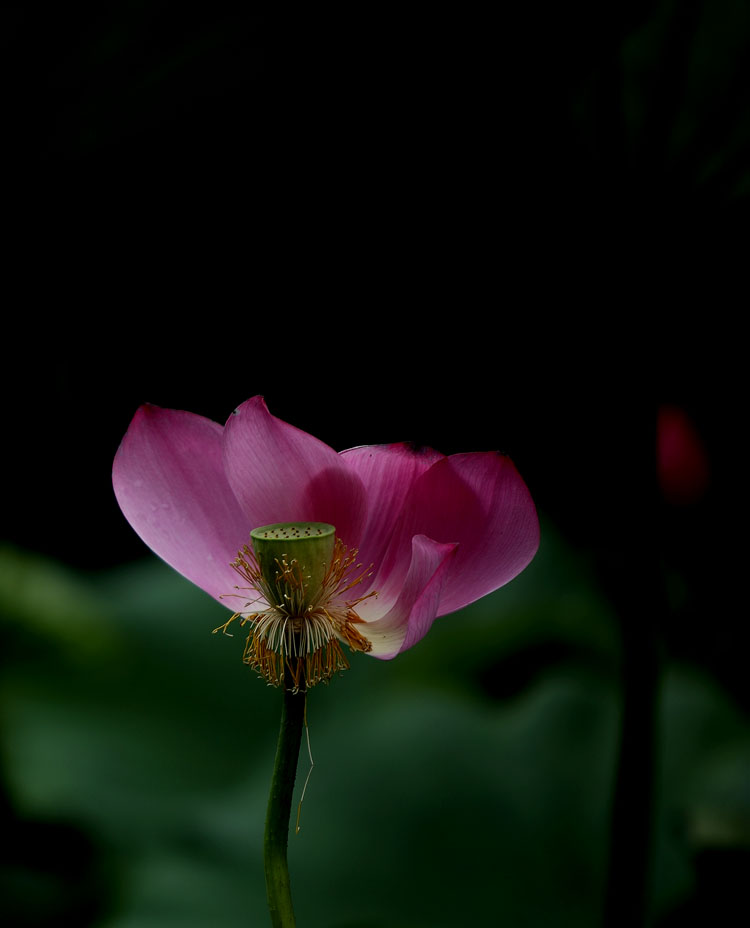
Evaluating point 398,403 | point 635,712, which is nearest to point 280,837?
point 635,712

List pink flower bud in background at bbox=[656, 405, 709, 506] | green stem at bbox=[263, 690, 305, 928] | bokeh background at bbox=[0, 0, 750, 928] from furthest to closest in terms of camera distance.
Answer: pink flower bud in background at bbox=[656, 405, 709, 506], bokeh background at bbox=[0, 0, 750, 928], green stem at bbox=[263, 690, 305, 928]

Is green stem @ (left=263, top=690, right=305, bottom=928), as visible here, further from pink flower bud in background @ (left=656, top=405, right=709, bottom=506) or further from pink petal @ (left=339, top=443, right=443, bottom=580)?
pink flower bud in background @ (left=656, top=405, right=709, bottom=506)

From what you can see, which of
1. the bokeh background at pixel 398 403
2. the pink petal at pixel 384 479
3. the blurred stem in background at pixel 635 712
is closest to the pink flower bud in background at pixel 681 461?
the bokeh background at pixel 398 403

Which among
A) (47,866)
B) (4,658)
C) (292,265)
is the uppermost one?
(292,265)

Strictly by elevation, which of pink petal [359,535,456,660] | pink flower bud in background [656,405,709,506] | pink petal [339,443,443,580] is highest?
pink flower bud in background [656,405,709,506]

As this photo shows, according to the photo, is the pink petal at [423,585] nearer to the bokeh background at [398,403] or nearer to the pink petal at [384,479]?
the pink petal at [384,479]

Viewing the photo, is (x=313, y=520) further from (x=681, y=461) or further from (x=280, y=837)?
(x=681, y=461)

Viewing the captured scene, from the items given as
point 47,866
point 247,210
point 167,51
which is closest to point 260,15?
point 167,51

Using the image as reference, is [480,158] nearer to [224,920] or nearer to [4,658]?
[224,920]

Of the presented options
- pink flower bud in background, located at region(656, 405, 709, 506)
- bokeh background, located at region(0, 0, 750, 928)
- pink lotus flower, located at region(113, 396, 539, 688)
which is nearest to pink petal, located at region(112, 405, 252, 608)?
pink lotus flower, located at region(113, 396, 539, 688)
